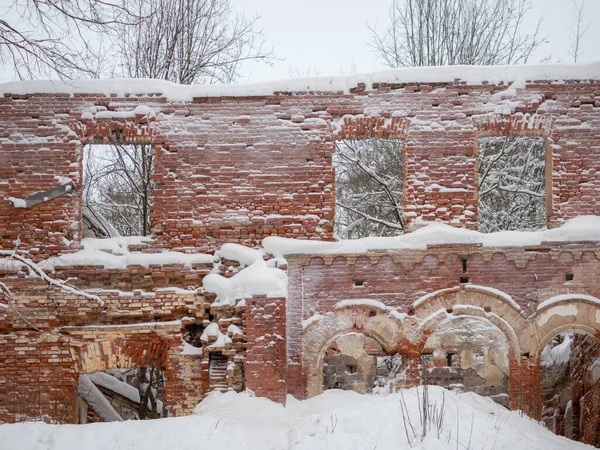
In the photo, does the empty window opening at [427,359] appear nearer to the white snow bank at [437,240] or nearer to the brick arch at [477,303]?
the brick arch at [477,303]

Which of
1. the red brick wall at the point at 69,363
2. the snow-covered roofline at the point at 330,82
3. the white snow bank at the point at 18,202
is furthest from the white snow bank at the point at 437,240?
the white snow bank at the point at 18,202

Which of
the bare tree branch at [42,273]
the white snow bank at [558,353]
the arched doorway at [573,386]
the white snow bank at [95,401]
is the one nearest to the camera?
the bare tree branch at [42,273]

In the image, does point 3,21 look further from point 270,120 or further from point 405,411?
point 405,411

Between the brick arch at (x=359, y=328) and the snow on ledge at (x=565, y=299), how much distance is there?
179 centimetres

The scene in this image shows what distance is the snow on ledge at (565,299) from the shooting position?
324 inches

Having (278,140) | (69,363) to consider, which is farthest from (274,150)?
(69,363)

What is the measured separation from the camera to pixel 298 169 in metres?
8.80

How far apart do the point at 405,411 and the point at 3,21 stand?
211 inches

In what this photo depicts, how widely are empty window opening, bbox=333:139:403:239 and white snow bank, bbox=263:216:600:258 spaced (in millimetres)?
5943

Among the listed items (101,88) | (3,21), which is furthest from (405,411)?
(101,88)

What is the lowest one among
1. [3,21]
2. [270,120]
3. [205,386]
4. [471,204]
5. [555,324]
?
[205,386]

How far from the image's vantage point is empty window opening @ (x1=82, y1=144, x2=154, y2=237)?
35.8ft

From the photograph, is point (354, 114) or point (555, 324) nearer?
point (555, 324)

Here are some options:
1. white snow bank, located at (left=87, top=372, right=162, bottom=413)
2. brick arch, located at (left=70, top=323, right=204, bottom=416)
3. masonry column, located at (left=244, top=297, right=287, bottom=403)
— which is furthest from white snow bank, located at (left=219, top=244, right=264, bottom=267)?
white snow bank, located at (left=87, top=372, right=162, bottom=413)
